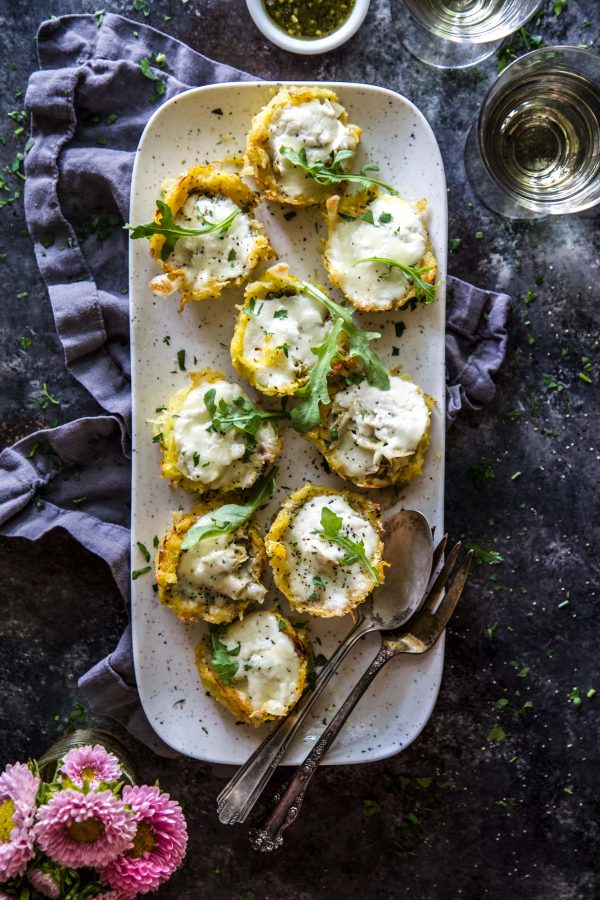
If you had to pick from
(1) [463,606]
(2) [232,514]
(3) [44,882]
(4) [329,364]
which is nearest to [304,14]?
(4) [329,364]

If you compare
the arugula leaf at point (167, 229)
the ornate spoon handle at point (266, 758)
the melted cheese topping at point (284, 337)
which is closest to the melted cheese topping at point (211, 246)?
the arugula leaf at point (167, 229)

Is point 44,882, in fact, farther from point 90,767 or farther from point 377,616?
point 377,616

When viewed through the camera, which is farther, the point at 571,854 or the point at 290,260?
the point at 571,854

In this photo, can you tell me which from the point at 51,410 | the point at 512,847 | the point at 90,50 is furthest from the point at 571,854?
the point at 90,50

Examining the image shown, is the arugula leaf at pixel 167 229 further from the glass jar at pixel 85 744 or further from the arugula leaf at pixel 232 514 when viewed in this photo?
the glass jar at pixel 85 744

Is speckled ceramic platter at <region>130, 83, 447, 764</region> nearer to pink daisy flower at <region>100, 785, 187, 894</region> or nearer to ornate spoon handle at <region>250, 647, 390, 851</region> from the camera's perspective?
ornate spoon handle at <region>250, 647, 390, 851</region>

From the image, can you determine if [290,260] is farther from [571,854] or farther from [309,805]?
[571,854]
